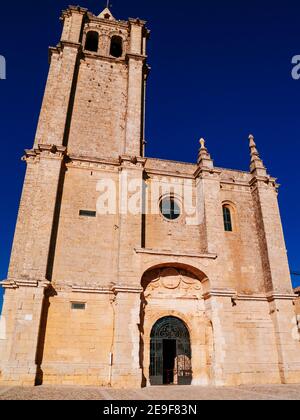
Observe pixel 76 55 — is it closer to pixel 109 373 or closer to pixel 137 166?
pixel 137 166

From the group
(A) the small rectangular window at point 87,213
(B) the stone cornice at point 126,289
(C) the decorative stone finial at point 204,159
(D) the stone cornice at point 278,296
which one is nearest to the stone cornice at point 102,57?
(C) the decorative stone finial at point 204,159

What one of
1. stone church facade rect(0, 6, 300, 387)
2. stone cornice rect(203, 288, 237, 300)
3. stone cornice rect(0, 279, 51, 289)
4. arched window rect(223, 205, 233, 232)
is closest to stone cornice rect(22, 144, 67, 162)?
stone church facade rect(0, 6, 300, 387)

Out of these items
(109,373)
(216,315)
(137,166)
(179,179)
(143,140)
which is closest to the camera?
(109,373)

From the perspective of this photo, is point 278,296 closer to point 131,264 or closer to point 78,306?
point 131,264

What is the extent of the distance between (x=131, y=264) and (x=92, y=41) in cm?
1744

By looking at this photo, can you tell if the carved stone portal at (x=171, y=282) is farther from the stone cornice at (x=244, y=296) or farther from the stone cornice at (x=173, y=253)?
the stone cornice at (x=173, y=253)

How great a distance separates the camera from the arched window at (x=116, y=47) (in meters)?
23.3

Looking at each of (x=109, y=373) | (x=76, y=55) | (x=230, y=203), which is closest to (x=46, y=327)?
(x=109, y=373)

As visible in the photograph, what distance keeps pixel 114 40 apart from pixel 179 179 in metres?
12.7

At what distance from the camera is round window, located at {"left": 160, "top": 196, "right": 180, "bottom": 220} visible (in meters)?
17.1

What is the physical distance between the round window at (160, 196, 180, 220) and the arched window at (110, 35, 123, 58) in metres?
12.4

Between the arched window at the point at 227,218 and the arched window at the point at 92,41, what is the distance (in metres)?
14.7

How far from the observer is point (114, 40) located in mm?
23484

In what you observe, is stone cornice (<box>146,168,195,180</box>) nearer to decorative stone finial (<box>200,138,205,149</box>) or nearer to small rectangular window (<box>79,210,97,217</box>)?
decorative stone finial (<box>200,138,205,149</box>)
